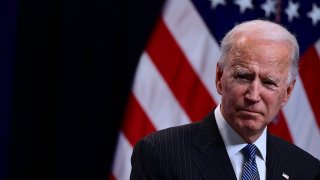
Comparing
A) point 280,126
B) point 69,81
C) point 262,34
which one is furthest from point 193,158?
point 280,126

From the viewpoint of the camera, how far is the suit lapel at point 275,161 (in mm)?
1295

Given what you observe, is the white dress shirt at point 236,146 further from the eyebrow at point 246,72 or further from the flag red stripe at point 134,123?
the flag red stripe at point 134,123

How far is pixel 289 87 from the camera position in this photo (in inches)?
51.4

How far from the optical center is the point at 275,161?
1.32 metres

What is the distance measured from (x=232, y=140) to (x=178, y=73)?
919 millimetres

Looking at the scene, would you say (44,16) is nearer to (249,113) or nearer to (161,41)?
(161,41)

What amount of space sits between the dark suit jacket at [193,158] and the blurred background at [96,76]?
74 cm

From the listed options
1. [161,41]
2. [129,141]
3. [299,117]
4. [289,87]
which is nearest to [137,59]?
[161,41]

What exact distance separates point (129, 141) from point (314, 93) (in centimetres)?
80

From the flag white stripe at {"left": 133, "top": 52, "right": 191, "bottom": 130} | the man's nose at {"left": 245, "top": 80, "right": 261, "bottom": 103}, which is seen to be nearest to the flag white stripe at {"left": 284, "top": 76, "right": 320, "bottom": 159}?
the flag white stripe at {"left": 133, "top": 52, "right": 191, "bottom": 130}

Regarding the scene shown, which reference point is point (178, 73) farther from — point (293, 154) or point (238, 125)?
point (238, 125)

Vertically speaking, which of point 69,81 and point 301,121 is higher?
point 69,81

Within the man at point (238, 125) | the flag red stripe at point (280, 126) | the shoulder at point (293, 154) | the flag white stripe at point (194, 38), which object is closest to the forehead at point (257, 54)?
the man at point (238, 125)

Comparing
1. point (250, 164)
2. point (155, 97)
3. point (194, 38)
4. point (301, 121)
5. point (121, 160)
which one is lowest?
point (301, 121)
